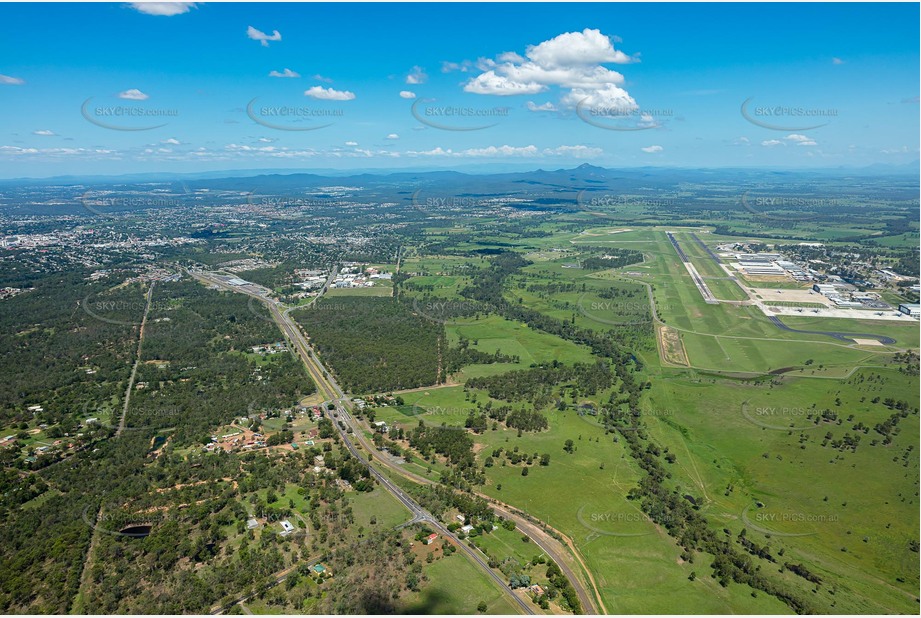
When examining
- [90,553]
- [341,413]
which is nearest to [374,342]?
[341,413]

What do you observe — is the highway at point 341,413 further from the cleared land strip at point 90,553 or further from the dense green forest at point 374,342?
the cleared land strip at point 90,553

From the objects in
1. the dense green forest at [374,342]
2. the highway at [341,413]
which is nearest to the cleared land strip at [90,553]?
the highway at [341,413]

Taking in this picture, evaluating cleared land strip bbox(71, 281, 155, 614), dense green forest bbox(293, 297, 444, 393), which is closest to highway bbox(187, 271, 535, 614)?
dense green forest bbox(293, 297, 444, 393)

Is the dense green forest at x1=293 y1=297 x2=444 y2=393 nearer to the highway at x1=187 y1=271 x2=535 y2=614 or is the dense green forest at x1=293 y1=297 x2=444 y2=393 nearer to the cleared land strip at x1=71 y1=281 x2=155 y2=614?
the highway at x1=187 y1=271 x2=535 y2=614

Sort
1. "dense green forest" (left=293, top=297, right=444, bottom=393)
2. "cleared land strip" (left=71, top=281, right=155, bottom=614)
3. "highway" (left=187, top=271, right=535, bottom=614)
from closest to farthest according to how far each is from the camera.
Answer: "cleared land strip" (left=71, top=281, right=155, bottom=614) < "highway" (left=187, top=271, right=535, bottom=614) < "dense green forest" (left=293, top=297, right=444, bottom=393)

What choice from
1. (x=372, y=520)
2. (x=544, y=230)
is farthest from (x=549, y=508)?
(x=544, y=230)

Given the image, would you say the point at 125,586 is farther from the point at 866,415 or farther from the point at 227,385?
the point at 866,415

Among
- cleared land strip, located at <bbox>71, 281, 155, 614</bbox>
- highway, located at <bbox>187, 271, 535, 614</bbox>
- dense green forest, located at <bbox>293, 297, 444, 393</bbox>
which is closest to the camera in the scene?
cleared land strip, located at <bbox>71, 281, 155, 614</bbox>

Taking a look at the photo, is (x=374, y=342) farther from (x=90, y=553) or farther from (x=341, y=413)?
(x=90, y=553)
